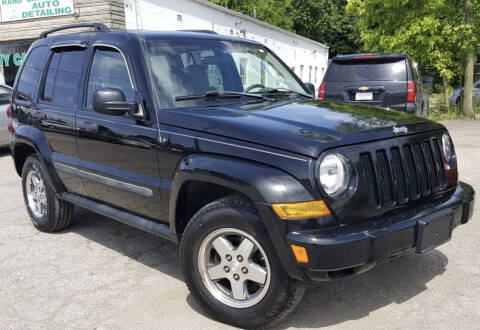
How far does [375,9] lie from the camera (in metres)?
17.2

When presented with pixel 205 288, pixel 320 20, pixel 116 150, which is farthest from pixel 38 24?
pixel 320 20

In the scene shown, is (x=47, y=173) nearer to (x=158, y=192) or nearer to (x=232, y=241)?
(x=158, y=192)

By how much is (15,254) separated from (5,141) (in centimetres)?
625

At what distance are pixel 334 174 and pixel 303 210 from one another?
28cm

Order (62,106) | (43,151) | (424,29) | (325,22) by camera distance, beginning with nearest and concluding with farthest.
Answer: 1. (62,106)
2. (43,151)
3. (424,29)
4. (325,22)

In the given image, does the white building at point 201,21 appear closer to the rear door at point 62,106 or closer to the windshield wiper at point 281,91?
the rear door at point 62,106

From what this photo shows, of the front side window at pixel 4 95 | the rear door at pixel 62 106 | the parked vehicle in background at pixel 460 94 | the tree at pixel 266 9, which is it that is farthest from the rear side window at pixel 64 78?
the tree at pixel 266 9

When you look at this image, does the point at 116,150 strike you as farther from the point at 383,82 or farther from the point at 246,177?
the point at 383,82

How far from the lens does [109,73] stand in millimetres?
3963

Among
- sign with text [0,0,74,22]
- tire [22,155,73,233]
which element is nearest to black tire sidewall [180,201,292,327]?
tire [22,155,73,233]

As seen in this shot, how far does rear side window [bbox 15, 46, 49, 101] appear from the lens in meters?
4.84

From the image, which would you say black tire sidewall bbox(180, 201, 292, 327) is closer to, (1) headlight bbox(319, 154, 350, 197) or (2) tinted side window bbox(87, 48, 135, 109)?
(1) headlight bbox(319, 154, 350, 197)

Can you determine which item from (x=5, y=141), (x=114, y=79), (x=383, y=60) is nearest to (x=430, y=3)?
(x=383, y=60)

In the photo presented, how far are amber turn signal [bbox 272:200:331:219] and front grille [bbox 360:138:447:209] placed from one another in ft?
1.06
